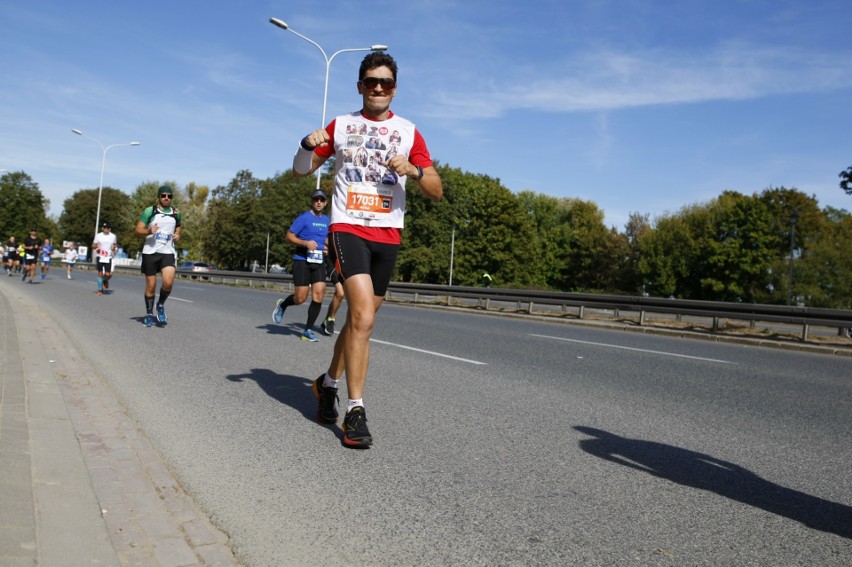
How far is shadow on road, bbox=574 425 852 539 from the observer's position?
3352mm

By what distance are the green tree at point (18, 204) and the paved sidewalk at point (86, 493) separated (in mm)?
106408

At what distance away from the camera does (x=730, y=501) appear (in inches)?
138

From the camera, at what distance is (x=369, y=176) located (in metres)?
4.36

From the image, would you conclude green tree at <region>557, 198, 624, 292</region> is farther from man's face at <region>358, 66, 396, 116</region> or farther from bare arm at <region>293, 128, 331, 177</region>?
man's face at <region>358, 66, 396, 116</region>

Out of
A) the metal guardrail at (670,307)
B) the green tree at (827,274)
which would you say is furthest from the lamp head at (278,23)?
the green tree at (827,274)

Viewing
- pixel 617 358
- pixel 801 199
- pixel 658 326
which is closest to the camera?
pixel 617 358

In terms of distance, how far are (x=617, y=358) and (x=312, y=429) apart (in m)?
5.99

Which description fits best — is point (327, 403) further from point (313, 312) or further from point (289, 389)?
point (313, 312)

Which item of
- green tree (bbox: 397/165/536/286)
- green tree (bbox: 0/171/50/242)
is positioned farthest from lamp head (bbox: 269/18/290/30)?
green tree (bbox: 0/171/50/242)

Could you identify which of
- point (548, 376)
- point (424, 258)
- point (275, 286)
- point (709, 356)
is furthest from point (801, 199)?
point (548, 376)

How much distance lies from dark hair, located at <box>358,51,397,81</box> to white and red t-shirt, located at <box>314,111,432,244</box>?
27 cm

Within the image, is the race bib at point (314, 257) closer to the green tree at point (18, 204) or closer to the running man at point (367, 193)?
the running man at point (367, 193)

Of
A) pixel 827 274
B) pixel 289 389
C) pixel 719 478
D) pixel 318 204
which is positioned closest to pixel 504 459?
pixel 719 478

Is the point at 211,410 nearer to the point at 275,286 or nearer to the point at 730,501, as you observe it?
the point at 730,501
